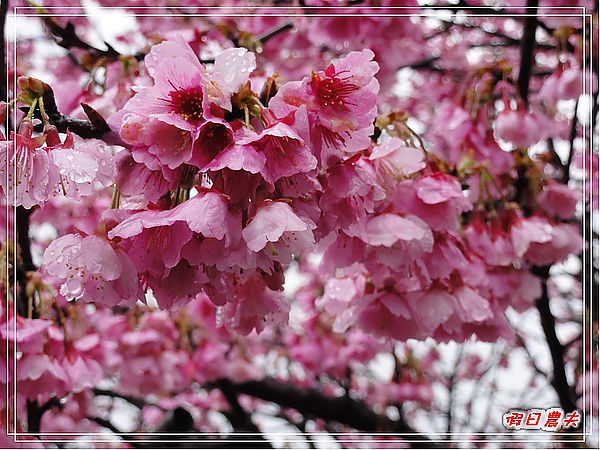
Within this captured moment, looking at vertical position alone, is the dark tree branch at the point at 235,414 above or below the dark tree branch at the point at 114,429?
below

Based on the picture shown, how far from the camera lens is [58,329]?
126 centimetres

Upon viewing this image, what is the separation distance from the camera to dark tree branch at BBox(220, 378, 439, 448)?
1.98m

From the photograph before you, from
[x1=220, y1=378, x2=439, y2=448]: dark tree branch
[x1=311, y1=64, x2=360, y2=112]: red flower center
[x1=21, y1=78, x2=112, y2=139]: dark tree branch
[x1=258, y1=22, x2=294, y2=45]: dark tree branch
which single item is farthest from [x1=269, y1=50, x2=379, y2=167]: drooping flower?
[x1=220, y1=378, x2=439, y2=448]: dark tree branch

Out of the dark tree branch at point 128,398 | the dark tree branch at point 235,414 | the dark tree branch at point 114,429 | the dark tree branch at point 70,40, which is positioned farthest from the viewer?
the dark tree branch at point 235,414

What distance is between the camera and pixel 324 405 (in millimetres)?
2102

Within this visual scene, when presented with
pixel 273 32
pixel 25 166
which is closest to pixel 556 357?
pixel 273 32

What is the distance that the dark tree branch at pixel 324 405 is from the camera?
1.98 m

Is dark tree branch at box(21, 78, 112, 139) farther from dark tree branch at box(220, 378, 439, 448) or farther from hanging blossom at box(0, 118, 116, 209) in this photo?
dark tree branch at box(220, 378, 439, 448)

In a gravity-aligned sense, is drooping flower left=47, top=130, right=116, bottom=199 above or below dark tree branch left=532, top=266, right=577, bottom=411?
above

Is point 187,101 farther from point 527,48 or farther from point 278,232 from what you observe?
point 527,48

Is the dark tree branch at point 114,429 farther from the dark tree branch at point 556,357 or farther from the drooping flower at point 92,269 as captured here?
the dark tree branch at point 556,357

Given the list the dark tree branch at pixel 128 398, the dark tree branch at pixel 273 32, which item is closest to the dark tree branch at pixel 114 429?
the dark tree branch at pixel 128 398

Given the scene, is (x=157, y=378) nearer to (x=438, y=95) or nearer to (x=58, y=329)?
(x=58, y=329)

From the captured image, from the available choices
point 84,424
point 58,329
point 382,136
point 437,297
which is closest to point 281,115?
point 382,136
